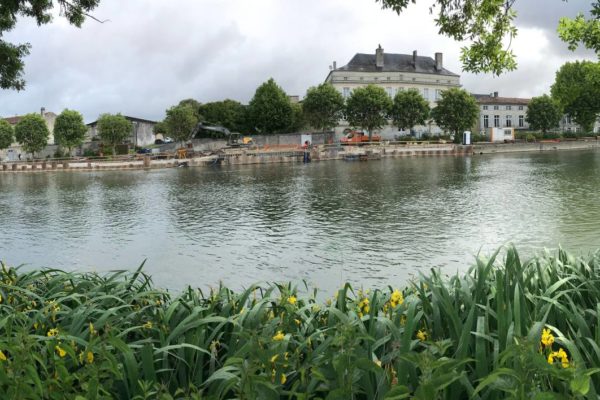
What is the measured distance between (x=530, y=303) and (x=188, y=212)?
1936 centimetres

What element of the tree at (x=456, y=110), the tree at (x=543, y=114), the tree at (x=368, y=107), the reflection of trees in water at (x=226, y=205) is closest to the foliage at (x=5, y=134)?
the tree at (x=368, y=107)

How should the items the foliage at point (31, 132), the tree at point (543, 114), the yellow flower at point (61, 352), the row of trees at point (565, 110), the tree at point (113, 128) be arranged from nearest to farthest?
the yellow flower at point (61, 352), the row of trees at point (565, 110), the foliage at point (31, 132), the tree at point (113, 128), the tree at point (543, 114)

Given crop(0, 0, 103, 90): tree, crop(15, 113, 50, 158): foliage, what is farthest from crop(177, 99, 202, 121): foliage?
crop(0, 0, 103, 90): tree

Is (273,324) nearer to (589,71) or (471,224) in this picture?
(589,71)

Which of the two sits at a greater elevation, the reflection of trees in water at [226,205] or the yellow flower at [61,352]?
the yellow flower at [61,352]

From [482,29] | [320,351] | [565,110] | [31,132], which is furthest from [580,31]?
[565,110]

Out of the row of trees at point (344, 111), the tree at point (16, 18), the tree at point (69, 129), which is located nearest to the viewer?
the tree at point (16, 18)

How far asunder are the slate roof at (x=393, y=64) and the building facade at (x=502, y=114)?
1039 centimetres

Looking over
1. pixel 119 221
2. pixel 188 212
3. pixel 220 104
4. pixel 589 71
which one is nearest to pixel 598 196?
pixel 589 71

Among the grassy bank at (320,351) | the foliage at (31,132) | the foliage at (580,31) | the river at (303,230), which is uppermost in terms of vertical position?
the foliage at (31,132)

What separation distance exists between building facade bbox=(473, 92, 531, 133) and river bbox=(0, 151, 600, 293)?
8115cm

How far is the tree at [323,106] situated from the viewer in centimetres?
8525

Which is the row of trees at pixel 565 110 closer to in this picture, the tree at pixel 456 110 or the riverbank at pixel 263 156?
the riverbank at pixel 263 156

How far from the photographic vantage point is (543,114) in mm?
94750
